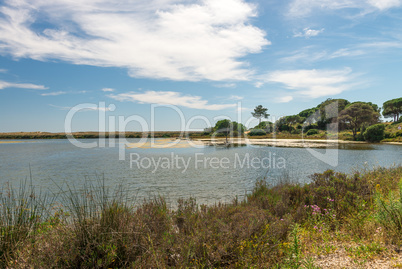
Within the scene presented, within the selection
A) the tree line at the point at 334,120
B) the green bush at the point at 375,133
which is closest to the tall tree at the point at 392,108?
the tree line at the point at 334,120

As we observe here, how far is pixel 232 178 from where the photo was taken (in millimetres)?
15719

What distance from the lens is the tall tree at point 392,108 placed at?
239ft

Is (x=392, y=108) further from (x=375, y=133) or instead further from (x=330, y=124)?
(x=375, y=133)

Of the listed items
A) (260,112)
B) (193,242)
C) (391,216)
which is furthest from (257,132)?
(193,242)

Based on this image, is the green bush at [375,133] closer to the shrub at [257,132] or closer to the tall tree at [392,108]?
the tall tree at [392,108]

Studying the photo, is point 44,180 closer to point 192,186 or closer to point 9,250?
point 192,186

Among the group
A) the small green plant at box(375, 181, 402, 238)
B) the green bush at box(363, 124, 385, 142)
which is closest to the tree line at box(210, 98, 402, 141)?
the green bush at box(363, 124, 385, 142)

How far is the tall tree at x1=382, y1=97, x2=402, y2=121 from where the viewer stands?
73.0 metres

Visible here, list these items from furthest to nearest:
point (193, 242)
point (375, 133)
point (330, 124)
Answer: point (330, 124), point (375, 133), point (193, 242)

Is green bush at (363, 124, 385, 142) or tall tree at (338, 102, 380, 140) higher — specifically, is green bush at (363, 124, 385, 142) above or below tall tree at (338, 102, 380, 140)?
below

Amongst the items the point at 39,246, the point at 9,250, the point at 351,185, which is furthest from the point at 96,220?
the point at 351,185

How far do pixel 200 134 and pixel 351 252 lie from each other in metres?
116

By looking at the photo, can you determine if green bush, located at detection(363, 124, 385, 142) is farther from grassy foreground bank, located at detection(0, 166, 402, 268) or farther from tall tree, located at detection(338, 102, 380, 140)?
grassy foreground bank, located at detection(0, 166, 402, 268)

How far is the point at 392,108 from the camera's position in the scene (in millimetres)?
74500
